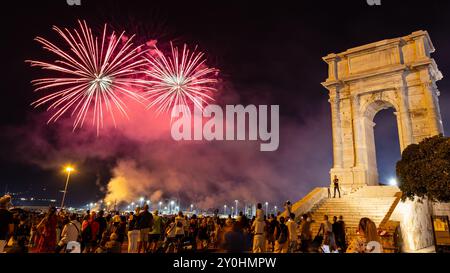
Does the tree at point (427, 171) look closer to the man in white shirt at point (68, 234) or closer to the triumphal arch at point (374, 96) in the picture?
the triumphal arch at point (374, 96)

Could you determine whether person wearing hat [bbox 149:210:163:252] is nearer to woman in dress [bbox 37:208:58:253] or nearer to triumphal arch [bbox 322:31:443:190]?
woman in dress [bbox 37:208:58:253]

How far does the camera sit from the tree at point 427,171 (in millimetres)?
15508

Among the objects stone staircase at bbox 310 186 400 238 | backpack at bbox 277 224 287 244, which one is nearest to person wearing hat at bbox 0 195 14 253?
backpack at bbox 277 224 287 244

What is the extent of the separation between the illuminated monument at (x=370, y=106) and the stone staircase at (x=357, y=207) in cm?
7

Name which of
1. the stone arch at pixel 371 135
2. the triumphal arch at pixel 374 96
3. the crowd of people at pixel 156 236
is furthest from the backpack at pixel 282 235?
the stone arch at pixel 371 135

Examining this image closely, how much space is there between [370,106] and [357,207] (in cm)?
1333

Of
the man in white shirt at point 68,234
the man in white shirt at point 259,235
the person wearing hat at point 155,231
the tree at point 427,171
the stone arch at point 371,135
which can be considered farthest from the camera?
the stone arch at point 371,135

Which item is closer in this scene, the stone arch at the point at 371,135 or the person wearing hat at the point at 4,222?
the person wearing hat at the point at 4,222

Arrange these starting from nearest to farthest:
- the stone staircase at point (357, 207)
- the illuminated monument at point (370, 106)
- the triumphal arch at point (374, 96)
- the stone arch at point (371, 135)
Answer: the stone staircase at point (357, 207)
the illuminated monument at point (370, 106)
the triumphal arch at point (374, 96)
the stone arch at point (371, 135)

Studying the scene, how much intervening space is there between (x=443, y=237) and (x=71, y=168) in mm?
25995

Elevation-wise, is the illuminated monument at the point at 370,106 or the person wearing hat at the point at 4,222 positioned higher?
the illuminated monument at the point at 370,106

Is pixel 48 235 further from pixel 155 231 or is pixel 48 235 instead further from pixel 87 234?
pixel 155 231
